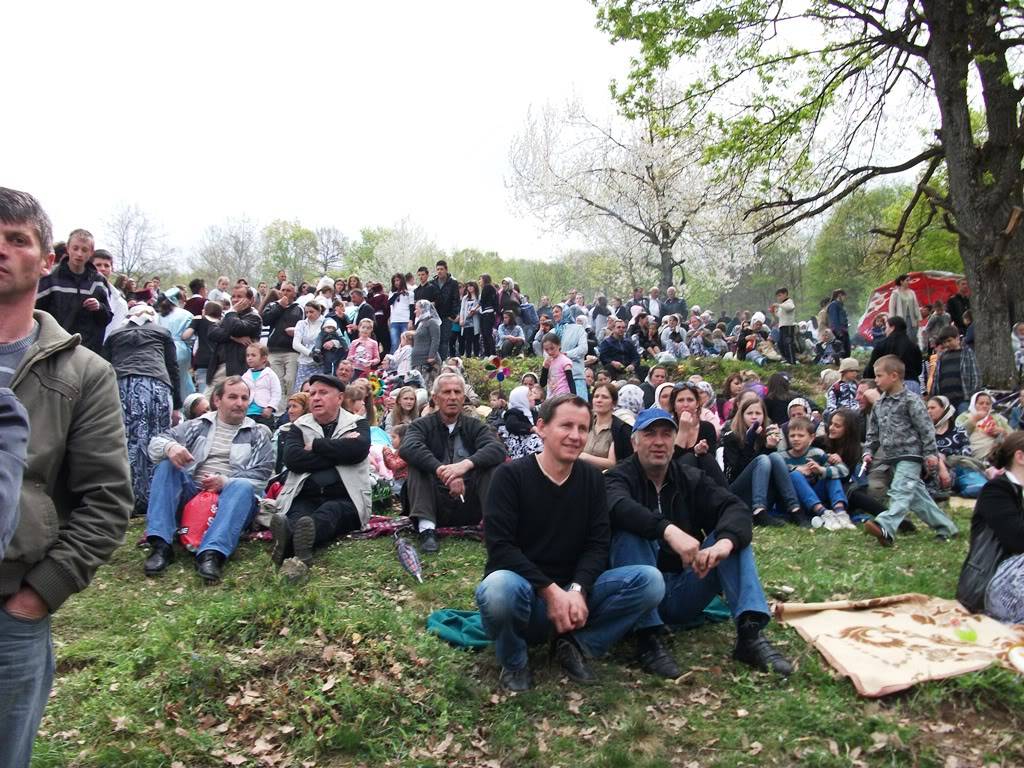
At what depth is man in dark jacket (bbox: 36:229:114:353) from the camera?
7931mm

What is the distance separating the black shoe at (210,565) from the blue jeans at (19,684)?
13.9 ft

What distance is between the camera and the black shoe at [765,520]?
823 cm

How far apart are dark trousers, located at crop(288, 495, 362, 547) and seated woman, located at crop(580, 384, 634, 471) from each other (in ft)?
8.17

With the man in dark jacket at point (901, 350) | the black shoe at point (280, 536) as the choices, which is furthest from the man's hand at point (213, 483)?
the man in dark jacket at point (901, 350)

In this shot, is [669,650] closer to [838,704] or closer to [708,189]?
[838,704]

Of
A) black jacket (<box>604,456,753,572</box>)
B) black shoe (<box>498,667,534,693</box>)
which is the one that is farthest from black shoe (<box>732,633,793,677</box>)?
black shoe (<box>498,667,534,693</box>)

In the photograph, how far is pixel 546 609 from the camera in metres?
4.61

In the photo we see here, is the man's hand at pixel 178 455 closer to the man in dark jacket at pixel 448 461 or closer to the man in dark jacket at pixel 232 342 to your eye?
the man in dark jacket at pixel 448 461

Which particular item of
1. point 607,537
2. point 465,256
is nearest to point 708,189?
point 607,537

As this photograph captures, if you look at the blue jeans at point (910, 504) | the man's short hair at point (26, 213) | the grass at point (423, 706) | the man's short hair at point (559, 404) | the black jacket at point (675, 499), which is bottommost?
the grass at point (423, 706)

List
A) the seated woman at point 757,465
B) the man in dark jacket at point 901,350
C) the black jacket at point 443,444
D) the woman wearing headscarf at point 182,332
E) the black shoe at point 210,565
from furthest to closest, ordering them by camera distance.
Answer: the man in dark jacket at point 901,350 → the woman wearing headscarf at point 182,332 → the seated woman at point 757,465 → the black jacket at point 443,444 → the black shoe at point 210,565

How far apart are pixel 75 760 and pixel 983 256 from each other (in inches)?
552

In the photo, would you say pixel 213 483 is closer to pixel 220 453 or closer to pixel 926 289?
pixel 220 453

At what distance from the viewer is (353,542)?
23.9 ft
